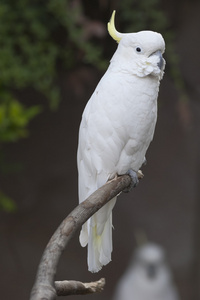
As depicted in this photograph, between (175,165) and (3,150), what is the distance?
76cm

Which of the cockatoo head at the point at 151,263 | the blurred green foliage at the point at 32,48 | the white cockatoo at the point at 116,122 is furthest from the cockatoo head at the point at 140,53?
the cockatoo head at the point at 151,263

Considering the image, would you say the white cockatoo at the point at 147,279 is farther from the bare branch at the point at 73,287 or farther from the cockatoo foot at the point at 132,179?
the bare branch at the point at 73,287

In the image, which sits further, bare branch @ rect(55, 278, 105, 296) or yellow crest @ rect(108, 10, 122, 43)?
yellow crest @ rect(108, 10, 122, 43)

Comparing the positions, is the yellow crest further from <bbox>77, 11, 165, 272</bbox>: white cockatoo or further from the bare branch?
the bare branch

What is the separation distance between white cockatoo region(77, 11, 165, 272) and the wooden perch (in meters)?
0.15

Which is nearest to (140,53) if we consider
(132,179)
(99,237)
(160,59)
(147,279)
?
(160,59)

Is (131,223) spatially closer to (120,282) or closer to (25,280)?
(120,282)

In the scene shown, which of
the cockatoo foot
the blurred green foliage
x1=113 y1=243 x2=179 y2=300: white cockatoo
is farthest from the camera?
x1=113 y1=243 x2=179 y2=300: white cockatoo

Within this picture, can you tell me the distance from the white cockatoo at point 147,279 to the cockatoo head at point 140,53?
59.6 inches

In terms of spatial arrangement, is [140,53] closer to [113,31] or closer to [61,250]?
[113,31]

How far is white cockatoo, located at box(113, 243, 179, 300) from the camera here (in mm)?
2344

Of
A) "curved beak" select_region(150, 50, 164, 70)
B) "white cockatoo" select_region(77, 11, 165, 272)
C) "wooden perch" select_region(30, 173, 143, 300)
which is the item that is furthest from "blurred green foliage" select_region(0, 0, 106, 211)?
"wooden perch" select_region(30, 173, 143, 300)

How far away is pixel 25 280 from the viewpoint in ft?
7.86

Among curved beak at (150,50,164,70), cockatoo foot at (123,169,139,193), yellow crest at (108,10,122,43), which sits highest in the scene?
yellow crest at (108,10,122,43)
